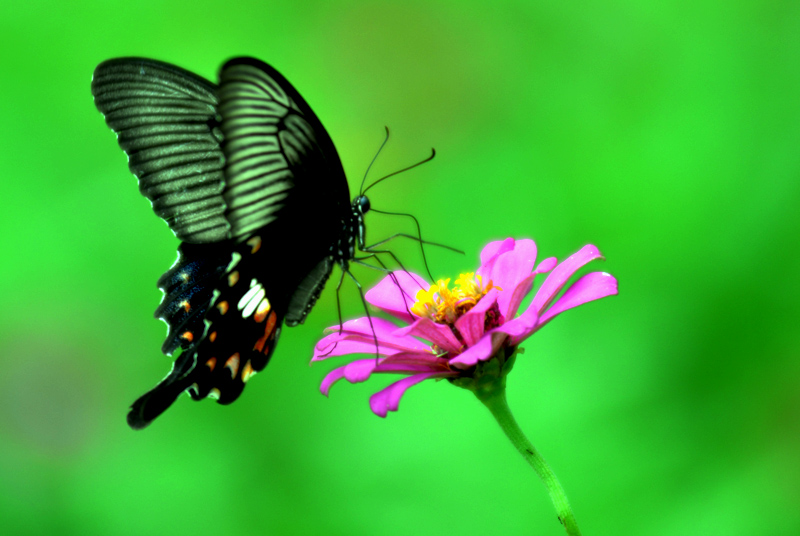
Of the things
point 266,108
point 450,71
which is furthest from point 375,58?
point 266,108

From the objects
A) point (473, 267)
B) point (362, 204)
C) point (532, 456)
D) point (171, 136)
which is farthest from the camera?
point (473, 267)

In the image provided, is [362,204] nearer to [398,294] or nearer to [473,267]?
[398,294]

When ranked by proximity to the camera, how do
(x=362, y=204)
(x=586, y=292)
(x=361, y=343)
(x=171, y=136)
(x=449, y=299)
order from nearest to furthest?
1. (x=586, y=292)
2. (x=361, y=343)
3. (x=449, y=299)
4. (x=171, y=136)
5. (x=362, y=204)

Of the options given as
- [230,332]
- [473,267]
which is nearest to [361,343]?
[230,332]

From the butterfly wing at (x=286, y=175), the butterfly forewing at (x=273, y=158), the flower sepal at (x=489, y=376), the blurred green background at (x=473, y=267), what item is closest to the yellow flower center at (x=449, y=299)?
the flower sepal at (x=489, y=376)

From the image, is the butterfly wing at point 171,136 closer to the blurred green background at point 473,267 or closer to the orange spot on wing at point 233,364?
the orange spot on wing at point 233,364

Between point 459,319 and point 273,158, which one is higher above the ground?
point 273,158
